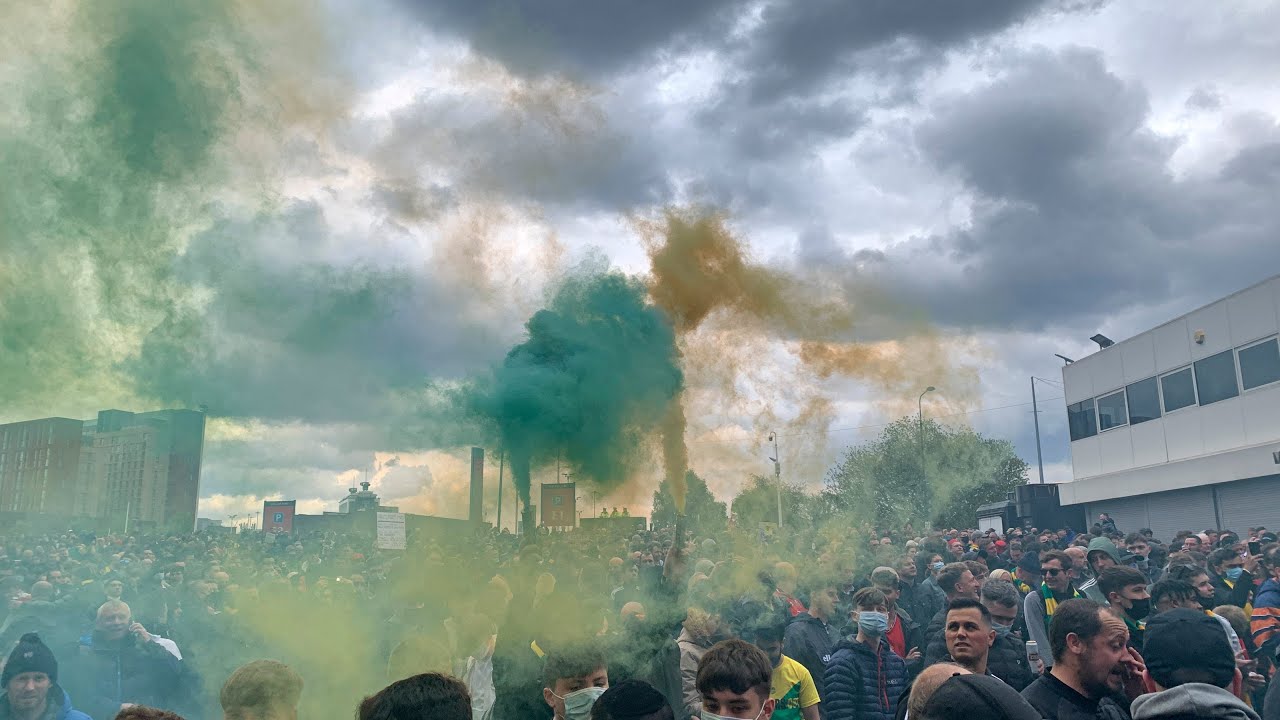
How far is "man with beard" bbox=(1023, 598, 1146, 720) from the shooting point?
162 inches

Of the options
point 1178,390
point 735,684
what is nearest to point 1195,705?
point 735,684

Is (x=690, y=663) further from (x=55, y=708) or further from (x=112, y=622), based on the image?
(x=112, y=622)

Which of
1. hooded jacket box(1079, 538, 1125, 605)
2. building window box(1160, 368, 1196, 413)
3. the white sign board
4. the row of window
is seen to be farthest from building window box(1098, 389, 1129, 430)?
the white sign board

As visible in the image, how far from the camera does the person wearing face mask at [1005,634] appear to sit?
20.8 feet

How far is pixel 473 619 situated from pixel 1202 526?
97.6 feet

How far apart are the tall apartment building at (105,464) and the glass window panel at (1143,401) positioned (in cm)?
3389

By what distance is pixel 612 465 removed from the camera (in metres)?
14.2

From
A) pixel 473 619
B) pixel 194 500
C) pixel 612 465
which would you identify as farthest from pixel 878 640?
pixel 194 500

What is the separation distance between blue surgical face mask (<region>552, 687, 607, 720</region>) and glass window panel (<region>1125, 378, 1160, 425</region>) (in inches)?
1368

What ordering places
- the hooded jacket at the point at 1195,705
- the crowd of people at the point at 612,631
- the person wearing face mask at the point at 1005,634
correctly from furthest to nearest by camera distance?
1. the person wearing face mask at the point at 1005,634
2. the crowd of people at the point at 612,631
3. the hooded jacket at the point at 1195,705

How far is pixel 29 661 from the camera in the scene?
5.61 m

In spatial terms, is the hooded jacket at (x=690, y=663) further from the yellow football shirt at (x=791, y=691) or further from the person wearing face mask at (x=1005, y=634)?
the person wearing face mask at (x=1005, y=634)

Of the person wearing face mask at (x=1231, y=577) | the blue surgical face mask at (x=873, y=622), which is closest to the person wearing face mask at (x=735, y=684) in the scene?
the blue surgical face mask at (x=873, y=622)

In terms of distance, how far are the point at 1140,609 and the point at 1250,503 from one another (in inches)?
1010
